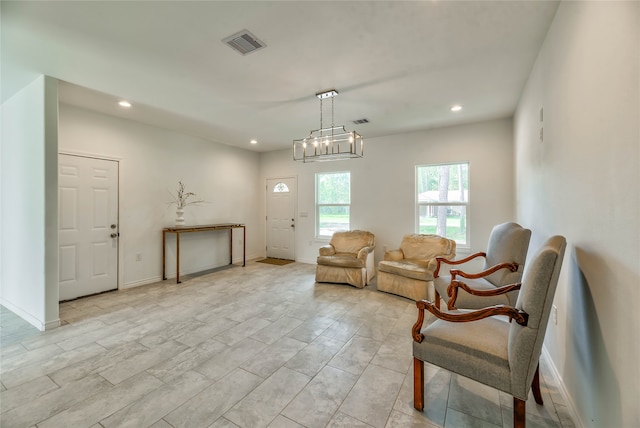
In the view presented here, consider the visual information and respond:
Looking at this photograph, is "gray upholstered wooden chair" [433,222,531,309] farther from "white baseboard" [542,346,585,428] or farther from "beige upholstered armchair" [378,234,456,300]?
"beige upholstered armchair" [378,234,456,300]

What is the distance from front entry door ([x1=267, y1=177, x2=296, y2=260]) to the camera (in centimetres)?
647

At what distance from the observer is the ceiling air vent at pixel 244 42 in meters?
2.16

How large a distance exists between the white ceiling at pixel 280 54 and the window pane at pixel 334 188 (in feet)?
6.62

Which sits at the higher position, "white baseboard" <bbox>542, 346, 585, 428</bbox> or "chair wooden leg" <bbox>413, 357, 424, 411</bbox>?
"chair wooden leg" <bbox>413, 357, 424, 411</bbox>

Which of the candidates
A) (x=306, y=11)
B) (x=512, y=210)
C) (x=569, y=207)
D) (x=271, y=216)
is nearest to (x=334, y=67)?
(x=306, y=11)

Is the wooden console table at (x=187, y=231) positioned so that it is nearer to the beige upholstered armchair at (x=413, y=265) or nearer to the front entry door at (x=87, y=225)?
the front entry door at (x=87, y=225)

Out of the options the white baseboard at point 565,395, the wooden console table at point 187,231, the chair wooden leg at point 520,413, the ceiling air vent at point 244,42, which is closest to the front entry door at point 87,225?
the wooden console table at point 187,231

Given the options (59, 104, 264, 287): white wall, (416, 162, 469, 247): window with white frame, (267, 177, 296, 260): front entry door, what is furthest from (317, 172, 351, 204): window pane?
(59, 104, 264, 287): white wall

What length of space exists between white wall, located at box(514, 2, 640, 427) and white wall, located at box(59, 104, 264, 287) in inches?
Result: 210

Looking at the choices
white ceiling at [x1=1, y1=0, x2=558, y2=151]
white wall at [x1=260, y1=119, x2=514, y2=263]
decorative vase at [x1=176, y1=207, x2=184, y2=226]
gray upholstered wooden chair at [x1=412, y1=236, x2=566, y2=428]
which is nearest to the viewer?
gray upholstered wooden chair at [x1=412, y1=236, x2=566, y2=428]

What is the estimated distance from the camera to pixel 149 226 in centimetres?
464

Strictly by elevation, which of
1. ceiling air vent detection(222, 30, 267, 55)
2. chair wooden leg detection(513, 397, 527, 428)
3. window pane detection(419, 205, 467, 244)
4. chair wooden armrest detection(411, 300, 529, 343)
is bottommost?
chair wooden leg detection(513, 397, 527, 428)

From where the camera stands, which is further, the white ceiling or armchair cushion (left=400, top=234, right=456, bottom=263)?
armchair cushion (left=400, top=234, right=456, bottom=263)

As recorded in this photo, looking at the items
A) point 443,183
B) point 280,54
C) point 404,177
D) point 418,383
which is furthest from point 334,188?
point 418,383
